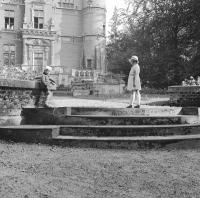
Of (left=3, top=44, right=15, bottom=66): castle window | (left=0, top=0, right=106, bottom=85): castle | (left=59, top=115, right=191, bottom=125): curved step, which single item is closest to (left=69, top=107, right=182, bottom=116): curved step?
(left=59, top=115, right=191, bottom=125): curved step

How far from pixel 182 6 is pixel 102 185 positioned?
28.2 m

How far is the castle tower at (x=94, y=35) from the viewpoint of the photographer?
4222 centimetres

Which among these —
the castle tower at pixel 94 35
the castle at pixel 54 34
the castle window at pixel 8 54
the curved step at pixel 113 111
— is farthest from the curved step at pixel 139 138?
the castle tower at pixel 94 35

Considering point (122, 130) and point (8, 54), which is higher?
point (8, 54)

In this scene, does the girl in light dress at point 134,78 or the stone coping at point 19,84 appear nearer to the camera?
the stone coping at point 19,84

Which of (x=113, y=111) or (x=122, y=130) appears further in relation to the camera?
(x=113, y=111)

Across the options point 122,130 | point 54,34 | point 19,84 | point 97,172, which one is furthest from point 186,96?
point 54,34

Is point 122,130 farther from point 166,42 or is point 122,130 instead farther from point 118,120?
point 166,42

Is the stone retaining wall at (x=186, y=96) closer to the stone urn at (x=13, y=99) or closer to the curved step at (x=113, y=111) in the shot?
the curved step at (x=113, y=111)

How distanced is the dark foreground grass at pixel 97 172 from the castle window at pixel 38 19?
3573 centimetres

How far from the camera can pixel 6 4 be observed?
41.0 meters

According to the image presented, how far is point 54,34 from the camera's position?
4156 cm

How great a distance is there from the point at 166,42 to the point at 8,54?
18201mm

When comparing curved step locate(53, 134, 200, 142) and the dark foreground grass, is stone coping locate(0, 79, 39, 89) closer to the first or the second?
the dark foreground grass
